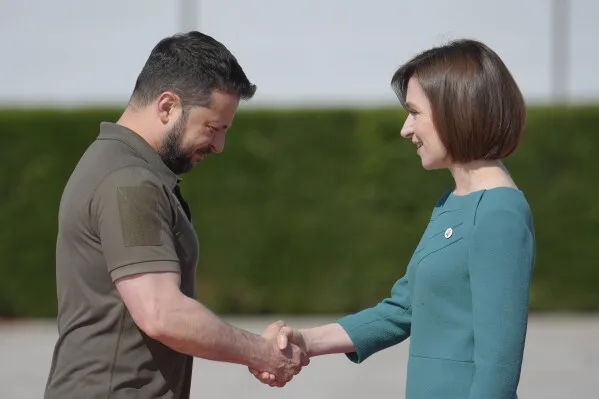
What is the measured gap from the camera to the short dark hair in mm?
3129

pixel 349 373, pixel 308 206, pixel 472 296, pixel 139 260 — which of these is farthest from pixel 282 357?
pixel 308 206

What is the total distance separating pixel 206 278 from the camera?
9.95 metres

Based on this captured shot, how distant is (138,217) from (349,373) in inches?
200

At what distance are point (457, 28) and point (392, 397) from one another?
17.1 ft

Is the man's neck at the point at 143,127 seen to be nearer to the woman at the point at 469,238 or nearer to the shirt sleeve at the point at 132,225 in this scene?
the shirt sleeve at the point at 132,225

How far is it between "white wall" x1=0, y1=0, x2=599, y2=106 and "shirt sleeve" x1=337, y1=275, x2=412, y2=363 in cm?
753

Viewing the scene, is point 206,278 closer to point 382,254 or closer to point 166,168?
point 382,254

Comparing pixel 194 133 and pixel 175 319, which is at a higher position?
pixel 194 133

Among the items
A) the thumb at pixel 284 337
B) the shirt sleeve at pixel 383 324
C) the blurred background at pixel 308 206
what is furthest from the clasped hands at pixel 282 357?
the blurred background at pixel 308 206

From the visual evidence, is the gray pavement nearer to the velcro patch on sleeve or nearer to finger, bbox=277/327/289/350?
finger, bbox=277/327/289/350

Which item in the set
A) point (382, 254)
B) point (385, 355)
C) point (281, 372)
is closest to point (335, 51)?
point (382, 254)

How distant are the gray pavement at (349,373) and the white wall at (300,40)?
9.15ft

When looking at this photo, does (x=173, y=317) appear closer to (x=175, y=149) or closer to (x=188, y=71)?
(x=175, y=149)

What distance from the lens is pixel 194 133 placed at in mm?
3178
